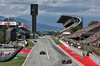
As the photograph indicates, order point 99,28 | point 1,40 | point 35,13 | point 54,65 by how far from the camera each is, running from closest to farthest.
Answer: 1. point 54,65
2. point 1,40
3. point 99,28
4. point 35,13

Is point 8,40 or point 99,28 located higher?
point 99,28

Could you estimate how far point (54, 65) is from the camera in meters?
33.8

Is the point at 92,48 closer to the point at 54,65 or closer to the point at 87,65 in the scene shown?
the point at 87,65

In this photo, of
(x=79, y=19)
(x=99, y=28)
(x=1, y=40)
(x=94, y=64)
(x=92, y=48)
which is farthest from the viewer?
(x=79, y=19)

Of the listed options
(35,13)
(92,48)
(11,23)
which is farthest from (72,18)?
(92,48)

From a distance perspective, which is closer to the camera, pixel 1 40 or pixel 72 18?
pixel 1 40

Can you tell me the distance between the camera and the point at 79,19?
515 feet

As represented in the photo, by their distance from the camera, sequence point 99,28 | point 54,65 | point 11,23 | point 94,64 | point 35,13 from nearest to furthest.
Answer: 1. point 54,65
2. point 94,64
3. point 99,28
4. point 11,23
5. point 35,13

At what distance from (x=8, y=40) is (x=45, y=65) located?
5484 cm

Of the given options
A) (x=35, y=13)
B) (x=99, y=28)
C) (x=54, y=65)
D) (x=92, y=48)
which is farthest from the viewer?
(x=35, y=13)

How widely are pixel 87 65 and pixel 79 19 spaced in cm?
12509

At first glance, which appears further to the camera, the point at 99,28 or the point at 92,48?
the point at 99,28

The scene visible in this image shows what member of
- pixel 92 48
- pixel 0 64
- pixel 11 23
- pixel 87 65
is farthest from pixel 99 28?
pixel 11 23

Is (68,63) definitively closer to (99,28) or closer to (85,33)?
(85,33)
